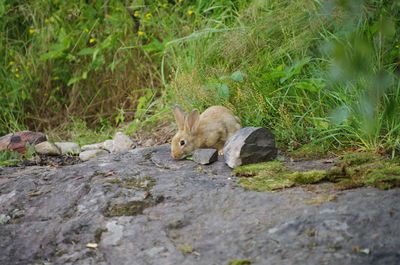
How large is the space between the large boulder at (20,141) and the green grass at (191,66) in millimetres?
789

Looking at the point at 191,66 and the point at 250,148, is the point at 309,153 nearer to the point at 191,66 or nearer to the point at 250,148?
the point at 250,148

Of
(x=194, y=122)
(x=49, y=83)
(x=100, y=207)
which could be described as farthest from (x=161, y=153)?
(x=49, y=83)

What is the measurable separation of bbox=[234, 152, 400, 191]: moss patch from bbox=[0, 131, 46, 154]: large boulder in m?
2.56

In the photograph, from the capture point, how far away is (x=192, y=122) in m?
3.83

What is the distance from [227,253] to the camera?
6.63ft

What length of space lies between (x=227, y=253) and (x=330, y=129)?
1756 millimetres

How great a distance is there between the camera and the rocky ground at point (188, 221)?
6.39 feet

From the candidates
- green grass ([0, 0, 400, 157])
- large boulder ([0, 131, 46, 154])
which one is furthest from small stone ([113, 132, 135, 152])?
large boulder ([0, 131, 46, 154])

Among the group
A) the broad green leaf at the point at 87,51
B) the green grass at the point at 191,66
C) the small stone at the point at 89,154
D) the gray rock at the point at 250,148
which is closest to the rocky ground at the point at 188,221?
the gray rock at the point at 250,148

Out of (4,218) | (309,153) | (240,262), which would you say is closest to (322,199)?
(240,262)

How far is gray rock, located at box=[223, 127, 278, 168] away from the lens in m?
3.19

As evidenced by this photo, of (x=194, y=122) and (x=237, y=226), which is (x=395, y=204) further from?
(x=194, y=122)

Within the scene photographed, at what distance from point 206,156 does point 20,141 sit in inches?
90.2

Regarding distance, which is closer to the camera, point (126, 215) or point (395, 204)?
point (395, 204)
